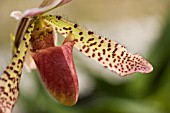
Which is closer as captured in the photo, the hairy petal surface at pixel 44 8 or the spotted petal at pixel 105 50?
the hairy petal surface at pixel 44 8

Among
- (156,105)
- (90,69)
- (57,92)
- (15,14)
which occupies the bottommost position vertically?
(156,105)

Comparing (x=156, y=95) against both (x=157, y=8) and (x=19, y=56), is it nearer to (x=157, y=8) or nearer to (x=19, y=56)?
(x=19, y=56)

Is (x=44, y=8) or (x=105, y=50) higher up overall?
(x=44, y=8)

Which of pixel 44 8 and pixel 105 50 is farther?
pixel 105 50

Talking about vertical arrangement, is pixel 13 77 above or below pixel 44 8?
below

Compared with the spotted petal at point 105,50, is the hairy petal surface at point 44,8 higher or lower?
higher

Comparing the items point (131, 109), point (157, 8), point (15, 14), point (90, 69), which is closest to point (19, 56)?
point (15, 14)
